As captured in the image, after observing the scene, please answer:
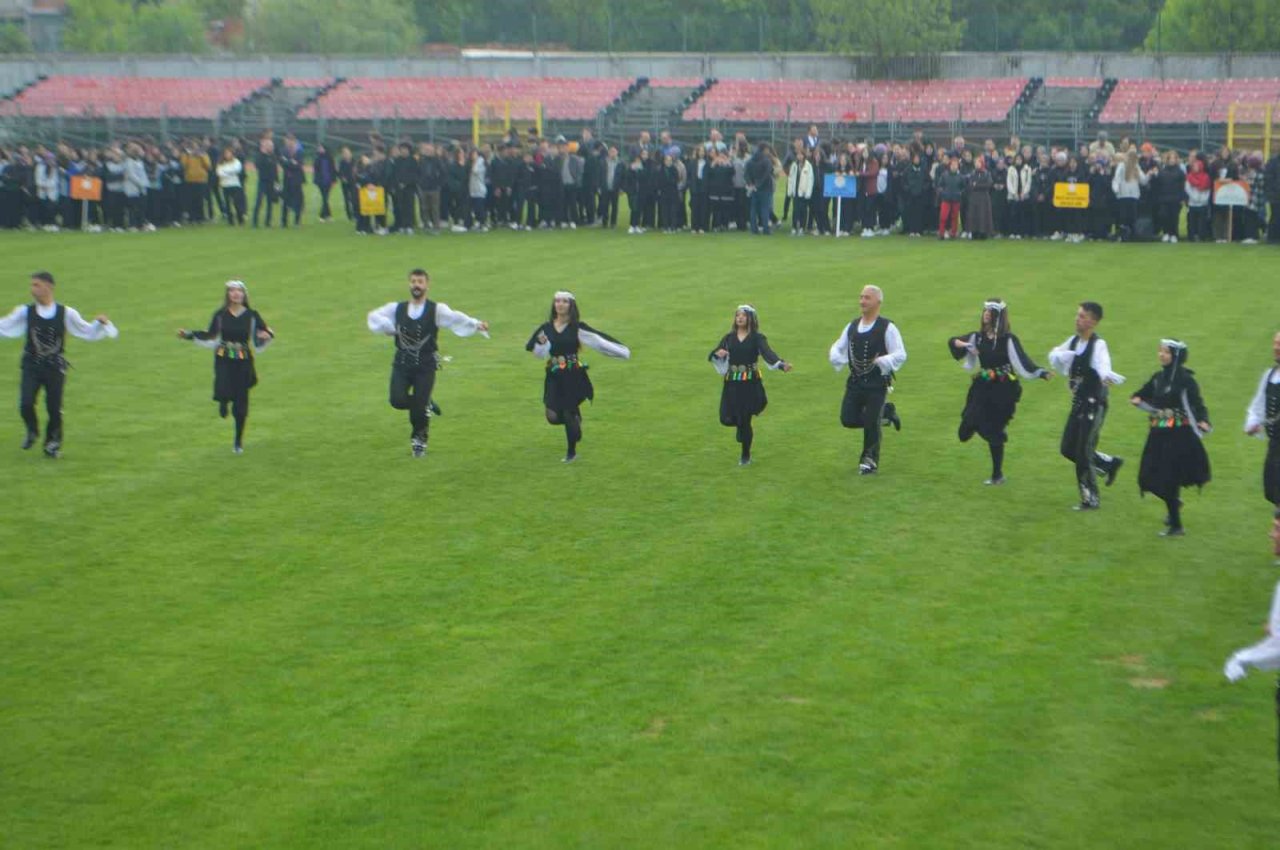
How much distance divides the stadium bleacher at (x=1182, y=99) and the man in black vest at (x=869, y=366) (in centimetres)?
3640

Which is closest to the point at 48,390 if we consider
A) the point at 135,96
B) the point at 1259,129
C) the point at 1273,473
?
the point at 1273,473

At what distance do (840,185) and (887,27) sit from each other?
34.0 metres

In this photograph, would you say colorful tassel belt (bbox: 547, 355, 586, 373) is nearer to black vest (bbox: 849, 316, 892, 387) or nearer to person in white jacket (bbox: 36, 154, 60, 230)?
black vest (bbox: 849, 316, 892, 387)

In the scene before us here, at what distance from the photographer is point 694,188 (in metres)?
36.9

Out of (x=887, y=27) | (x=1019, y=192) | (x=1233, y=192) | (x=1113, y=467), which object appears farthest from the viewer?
(x=887, y=27)

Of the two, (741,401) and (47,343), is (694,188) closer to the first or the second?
(741,401)

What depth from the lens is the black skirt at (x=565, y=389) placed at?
1627cm

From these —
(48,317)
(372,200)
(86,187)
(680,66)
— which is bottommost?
(48,317)

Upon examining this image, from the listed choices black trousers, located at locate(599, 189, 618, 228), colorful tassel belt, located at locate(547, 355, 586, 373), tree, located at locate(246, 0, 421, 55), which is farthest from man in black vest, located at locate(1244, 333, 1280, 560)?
tree, located at locate(246, 0, 421, 55)

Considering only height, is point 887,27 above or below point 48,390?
above

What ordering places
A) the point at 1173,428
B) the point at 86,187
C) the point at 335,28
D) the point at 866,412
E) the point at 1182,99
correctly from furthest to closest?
the point at 335,28 → the point at 1182,99 → the point at 86,187 → the point at 866,412 → the point at 1173,428

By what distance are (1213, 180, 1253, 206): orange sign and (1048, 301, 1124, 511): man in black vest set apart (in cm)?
2044

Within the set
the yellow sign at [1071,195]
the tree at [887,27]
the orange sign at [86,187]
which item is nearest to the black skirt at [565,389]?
the yellow sign at [1071,195]

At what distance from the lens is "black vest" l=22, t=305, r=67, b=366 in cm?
1644
